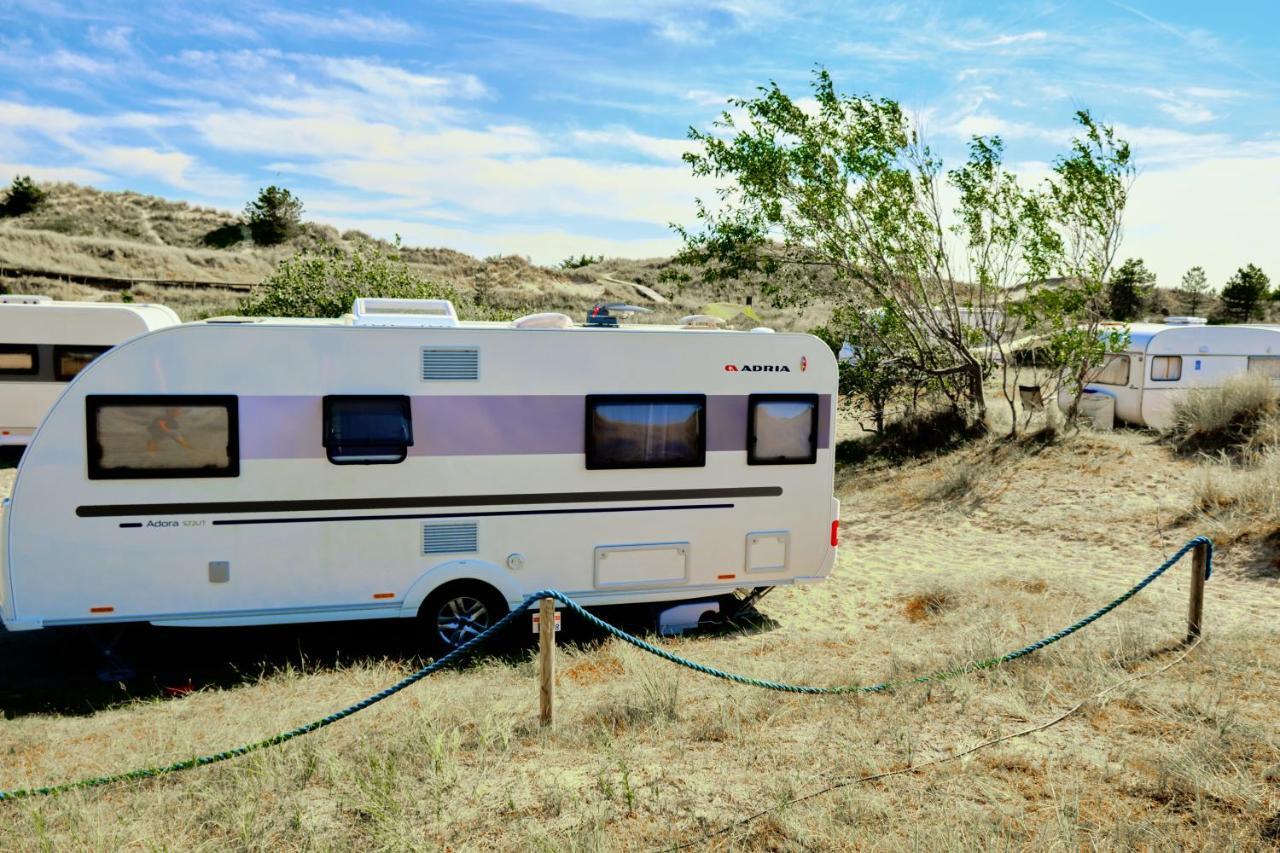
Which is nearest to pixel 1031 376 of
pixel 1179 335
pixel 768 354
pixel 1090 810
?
pixel 1179 335

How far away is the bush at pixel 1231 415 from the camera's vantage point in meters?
13.7

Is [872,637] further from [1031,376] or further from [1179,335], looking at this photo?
[1031,376]

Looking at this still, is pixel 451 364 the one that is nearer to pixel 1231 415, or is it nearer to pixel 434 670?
pixel 434 670

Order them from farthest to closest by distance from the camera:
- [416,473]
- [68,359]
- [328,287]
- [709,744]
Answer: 1. [328,287]
2. [68,359]
3. [416,473]
4. [709,744]

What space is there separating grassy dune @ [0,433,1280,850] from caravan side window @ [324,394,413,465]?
4.96 ft

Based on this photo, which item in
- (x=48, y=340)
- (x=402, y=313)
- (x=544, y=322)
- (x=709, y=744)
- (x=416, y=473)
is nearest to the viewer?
(x=709, y=744)

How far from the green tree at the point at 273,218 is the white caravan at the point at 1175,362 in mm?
42948

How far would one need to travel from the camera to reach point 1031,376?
21875 millimetres

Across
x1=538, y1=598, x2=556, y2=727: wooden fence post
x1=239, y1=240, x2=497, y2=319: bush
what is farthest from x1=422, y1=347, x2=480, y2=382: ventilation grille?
x1=239, y1=240, x2=497, y2=319: bush

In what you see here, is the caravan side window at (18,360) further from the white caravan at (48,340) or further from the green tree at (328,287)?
the green tree at (328,287)

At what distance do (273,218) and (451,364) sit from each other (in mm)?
47232

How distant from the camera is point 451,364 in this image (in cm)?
708

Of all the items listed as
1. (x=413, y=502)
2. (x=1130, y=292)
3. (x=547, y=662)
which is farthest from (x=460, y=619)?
(x=1130, y=292)

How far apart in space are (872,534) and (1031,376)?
11838 millimetres
